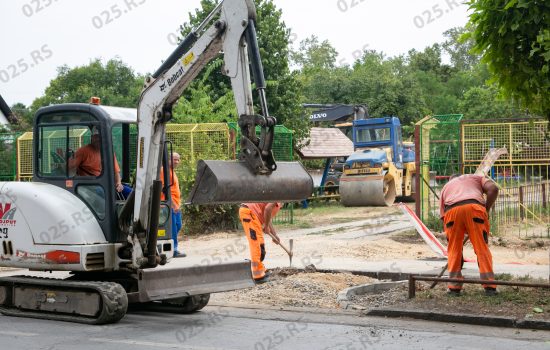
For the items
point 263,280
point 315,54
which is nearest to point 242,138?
point 263,280

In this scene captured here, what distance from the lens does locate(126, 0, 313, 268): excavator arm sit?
28.5 feet

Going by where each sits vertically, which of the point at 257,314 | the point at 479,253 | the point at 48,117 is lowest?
the point at 257,314

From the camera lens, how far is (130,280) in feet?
33.7

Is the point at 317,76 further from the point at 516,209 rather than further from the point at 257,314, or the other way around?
the point at 257,314

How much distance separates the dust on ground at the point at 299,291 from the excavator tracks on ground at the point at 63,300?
8.08ft

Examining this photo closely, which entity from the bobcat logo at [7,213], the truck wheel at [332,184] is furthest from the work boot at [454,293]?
the truck wheel at [332,184]

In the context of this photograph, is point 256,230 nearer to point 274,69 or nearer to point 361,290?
point 361,290

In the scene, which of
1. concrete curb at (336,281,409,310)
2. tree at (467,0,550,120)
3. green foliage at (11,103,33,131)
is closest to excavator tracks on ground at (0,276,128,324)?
concrete curb at (336,281,409,310)

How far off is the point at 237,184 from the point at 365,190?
66.8 ft

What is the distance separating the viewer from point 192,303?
1051cm

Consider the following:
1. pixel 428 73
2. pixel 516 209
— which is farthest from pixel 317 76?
pixel 516 209

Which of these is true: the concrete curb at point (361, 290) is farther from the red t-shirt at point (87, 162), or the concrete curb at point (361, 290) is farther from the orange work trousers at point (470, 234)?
the red t-shirt at point (87, 162)

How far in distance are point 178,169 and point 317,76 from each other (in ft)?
140

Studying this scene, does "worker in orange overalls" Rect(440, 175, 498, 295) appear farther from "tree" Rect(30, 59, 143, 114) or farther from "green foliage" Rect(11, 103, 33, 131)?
"tree" Rect(30, 59, 143, 114)
